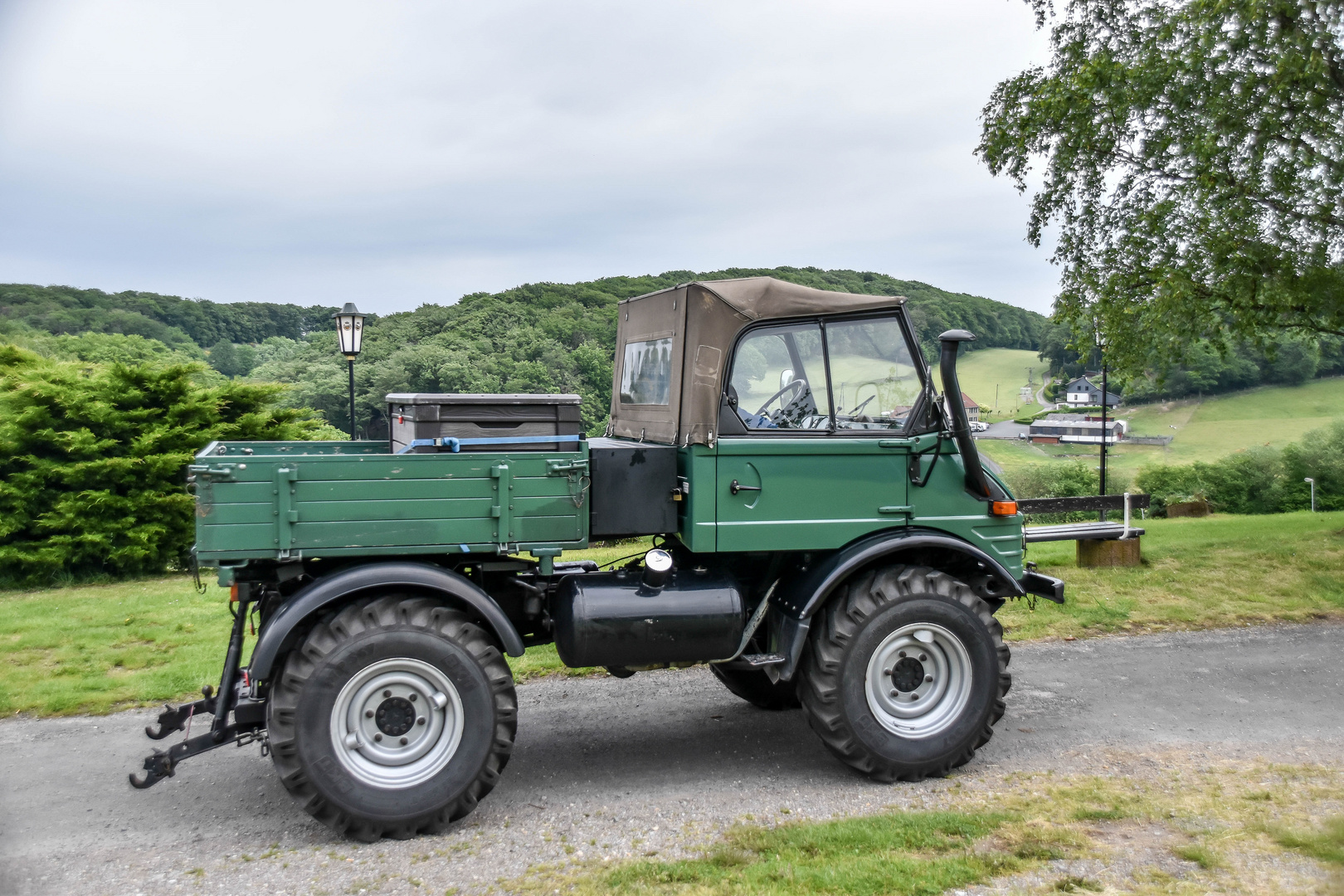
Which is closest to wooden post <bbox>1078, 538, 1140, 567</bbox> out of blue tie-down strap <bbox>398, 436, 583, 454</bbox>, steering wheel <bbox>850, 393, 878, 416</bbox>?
steering wheel <bbox>850, 393, 878, 416</bbox>

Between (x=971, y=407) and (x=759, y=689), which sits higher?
(x=971, y=407)

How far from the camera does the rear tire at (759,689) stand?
6.42m

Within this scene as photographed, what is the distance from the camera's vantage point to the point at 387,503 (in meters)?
4.64

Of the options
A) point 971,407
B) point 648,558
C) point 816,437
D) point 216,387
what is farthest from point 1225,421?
point 648,558

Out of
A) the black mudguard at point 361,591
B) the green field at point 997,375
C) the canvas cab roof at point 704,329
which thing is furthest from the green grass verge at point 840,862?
the green field at point 997,375

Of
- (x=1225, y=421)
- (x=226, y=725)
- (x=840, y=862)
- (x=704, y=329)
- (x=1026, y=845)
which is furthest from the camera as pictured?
(x=1225, y=421)

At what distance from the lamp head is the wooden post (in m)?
10.8

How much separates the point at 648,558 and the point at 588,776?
4.32 ft

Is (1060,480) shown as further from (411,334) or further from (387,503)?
(387,503)

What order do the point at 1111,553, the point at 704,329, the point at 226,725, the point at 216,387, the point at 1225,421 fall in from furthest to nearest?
the point at 1225,421 → the point at 216,387 → the point at 1111,553 → the point at 704,329 → the point at 226,725

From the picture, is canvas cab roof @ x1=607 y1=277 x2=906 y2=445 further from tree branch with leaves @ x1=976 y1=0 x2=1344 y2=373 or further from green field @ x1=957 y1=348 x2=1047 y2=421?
tree branch with leaves @ x1=976 y1=0 x2=1344 y2=373

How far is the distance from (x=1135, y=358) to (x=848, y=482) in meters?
9.82

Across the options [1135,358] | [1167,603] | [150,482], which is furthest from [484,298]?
[1167,603]

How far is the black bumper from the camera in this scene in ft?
18.9
